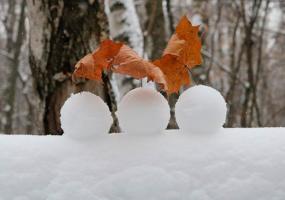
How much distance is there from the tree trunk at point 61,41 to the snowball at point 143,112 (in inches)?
24.1

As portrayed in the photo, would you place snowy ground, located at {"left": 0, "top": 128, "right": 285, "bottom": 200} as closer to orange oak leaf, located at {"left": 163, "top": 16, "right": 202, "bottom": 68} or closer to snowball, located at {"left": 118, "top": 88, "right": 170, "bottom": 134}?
snowball, located at {"left": 118, "top": 88, "right": 170, "bottom": 134}

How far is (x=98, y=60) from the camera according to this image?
26.5 inches

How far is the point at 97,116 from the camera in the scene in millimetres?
681

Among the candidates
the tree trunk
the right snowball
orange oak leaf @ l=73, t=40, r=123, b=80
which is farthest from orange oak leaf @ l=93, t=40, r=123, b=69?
the tree trunk

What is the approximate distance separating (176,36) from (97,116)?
0.17 m

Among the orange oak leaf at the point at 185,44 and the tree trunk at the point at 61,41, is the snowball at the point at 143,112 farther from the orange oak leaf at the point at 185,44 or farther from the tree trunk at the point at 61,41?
the tree trunk at the point at 61,41

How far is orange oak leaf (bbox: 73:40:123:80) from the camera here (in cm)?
67

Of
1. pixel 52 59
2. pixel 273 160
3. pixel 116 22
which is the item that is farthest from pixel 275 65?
pixel 273 160

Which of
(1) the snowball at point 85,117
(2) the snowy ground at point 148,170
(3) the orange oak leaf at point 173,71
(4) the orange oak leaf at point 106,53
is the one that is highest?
(4) the orange oak leaf at point 106,53

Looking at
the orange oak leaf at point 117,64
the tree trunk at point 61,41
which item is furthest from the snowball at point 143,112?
the tree trunk at point 61,41

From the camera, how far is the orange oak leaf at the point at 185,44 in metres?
0.71

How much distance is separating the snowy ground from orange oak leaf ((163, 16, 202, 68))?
0.14 metres

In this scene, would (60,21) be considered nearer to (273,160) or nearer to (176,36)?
(176,36)

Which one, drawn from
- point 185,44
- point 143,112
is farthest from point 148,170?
point 185,44
